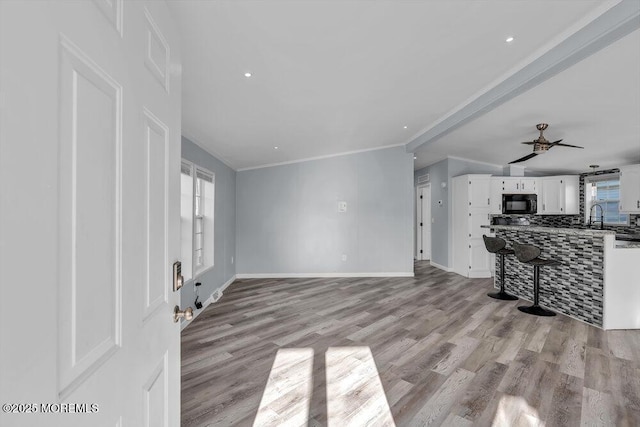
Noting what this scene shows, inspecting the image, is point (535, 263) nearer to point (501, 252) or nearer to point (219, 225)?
point (501, 252)

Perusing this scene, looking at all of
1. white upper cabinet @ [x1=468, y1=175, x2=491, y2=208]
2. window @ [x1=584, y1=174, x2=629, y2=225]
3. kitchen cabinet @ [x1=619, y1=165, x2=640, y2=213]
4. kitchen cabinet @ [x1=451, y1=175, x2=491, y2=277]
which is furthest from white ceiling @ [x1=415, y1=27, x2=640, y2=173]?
kitchen cabinet @ [x1=451, y1=175, x2=491, y2=277]

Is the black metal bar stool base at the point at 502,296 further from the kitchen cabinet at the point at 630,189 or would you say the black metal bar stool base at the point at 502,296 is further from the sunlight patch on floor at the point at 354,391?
the kitchen cabinet at the point at 630,189

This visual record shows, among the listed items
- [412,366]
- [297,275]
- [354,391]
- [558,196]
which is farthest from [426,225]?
[354,391]

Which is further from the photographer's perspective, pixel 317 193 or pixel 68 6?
pixel 317 193

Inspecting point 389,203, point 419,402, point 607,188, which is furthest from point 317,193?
point 607,188

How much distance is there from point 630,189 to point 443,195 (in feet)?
11.4

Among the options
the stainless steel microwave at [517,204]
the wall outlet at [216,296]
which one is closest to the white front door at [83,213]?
the wall outlet at [216,296]

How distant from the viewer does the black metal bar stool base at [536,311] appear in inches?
148

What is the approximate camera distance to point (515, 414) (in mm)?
1899

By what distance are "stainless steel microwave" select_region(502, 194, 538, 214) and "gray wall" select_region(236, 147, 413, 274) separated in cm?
253

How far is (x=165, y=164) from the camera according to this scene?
1.05m

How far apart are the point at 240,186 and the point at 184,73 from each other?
3.87 metres

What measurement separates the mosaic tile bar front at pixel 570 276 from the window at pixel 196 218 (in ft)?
15.7

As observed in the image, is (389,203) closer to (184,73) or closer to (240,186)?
(240,186)
